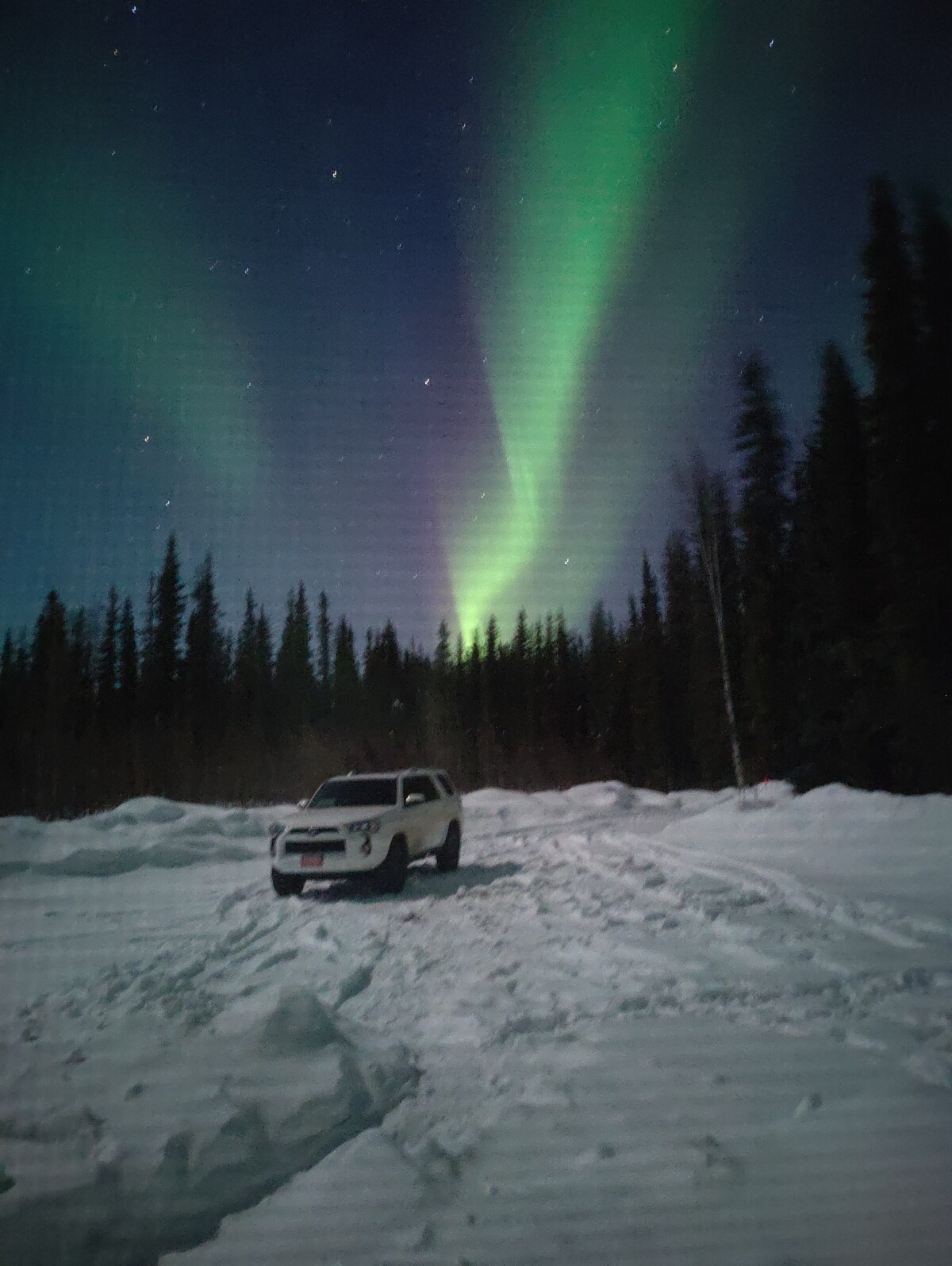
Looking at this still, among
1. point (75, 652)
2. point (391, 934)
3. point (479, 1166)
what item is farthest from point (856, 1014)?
point (75, 652)

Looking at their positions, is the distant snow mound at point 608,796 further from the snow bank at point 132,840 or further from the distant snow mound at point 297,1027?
the distant snow mound at point 297,1027

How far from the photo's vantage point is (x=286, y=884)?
974cm

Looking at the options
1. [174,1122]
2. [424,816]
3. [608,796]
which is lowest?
[174,1122]

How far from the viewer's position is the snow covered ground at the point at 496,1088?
99.0 inches

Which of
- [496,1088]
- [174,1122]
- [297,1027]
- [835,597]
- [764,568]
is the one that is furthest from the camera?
[764,568]

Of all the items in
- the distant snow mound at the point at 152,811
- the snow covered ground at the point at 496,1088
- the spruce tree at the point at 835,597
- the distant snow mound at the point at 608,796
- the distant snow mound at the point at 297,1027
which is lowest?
the snow covered ground at the point at 496,1088

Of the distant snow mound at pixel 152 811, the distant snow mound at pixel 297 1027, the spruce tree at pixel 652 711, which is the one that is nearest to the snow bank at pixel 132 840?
the distant snow mound at pixel 152 811

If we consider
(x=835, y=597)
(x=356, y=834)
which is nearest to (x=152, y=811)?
(x=356, y=834)

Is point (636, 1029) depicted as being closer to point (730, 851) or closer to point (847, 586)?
point (730, 851)

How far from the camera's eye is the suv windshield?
10.9 meters

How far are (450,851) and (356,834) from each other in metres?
3.09

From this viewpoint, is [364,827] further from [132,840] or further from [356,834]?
[132,840]

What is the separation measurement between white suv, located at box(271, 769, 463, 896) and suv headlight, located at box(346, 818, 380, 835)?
11 mm

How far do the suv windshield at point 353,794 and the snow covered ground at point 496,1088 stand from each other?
3231 mm
